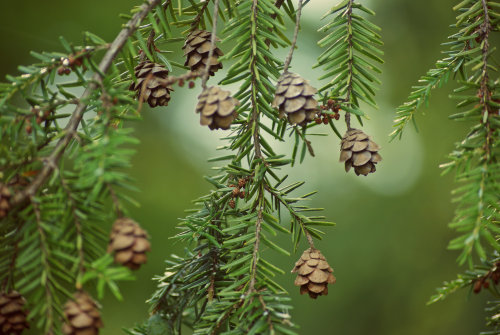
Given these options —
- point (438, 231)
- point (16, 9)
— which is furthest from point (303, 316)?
point (16, 9)

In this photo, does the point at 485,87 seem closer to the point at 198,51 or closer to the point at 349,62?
the point at 349,62

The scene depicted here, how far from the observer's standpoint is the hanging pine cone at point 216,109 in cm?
43

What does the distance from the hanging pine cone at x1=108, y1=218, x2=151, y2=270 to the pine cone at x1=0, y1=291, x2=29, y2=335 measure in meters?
0.13

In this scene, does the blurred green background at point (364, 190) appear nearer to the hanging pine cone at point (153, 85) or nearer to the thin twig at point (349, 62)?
the thin twig at point (349, 62)

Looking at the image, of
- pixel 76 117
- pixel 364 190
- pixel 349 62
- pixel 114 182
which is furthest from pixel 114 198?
pixel 364 190

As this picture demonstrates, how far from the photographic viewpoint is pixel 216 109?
1.41ft

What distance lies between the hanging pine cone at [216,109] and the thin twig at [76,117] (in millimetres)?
106

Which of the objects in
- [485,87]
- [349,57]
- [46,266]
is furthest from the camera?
[349,57]

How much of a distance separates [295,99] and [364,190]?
2823 millimetres

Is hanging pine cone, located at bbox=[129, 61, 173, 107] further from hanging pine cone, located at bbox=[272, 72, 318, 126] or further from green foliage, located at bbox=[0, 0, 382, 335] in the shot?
hanging pine cone, located at bbox=[272, 72, 318, 126]

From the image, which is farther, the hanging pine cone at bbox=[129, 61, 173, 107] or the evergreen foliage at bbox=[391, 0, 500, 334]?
the hanging pine cone at bbox=[129, 61, 173, 107]

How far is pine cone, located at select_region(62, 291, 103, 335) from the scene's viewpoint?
1.18 feet

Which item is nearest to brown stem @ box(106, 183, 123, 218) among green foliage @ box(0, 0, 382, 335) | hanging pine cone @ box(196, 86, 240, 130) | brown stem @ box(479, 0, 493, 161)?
green foliage @ box(0, 0, 382, 335)

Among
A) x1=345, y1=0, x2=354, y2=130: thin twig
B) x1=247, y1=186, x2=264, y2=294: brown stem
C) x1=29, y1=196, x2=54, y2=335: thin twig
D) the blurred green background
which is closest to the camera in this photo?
x1=29, y1=196, x2=54, y2=335: thin twig
